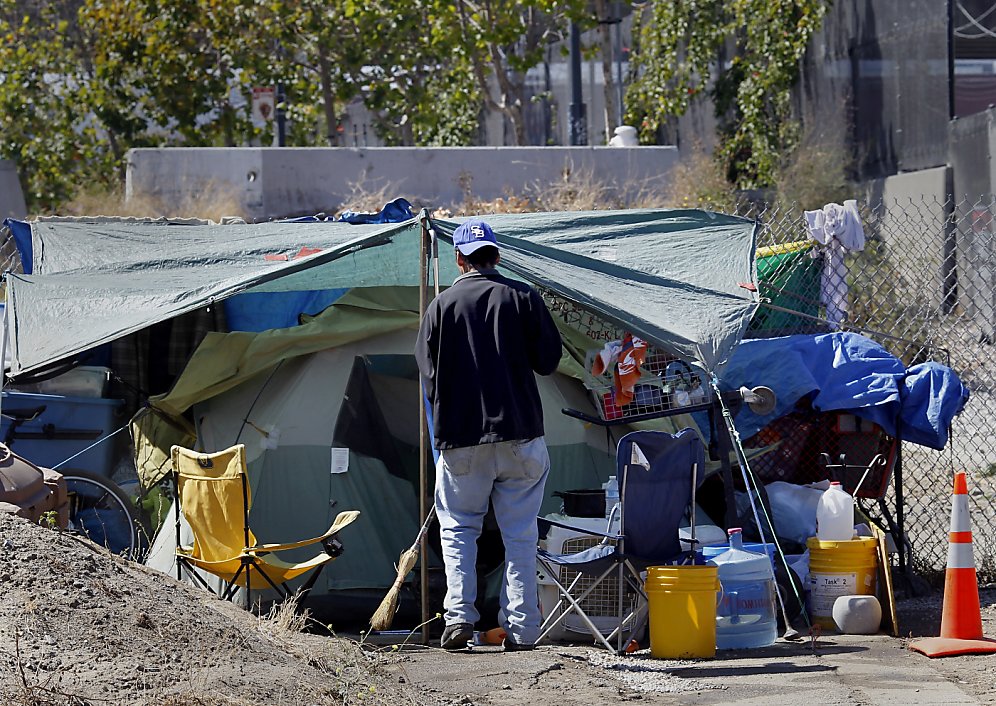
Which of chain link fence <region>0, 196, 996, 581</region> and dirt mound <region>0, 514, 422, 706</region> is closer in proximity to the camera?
dirt mound <region>0, 514, 422, 706</region>

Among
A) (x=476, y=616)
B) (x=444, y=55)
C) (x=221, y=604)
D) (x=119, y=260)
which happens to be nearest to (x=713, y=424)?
(x=476, y=616)

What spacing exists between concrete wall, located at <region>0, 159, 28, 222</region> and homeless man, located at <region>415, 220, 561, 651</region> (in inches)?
503

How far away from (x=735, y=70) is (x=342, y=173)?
22.8 ft

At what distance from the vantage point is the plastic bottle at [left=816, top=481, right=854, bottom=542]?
685 centimetres

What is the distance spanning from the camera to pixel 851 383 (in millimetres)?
7469

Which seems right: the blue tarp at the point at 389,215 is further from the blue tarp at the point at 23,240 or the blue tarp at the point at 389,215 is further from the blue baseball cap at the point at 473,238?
the blue baseball cap at the point at 473,238

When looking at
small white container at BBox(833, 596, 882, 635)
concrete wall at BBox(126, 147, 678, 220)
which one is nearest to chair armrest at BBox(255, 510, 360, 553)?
small white container at BBox(833, 596, 882, 635)

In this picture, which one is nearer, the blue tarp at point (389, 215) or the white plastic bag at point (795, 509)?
the white plastic bag at point (795, 509)

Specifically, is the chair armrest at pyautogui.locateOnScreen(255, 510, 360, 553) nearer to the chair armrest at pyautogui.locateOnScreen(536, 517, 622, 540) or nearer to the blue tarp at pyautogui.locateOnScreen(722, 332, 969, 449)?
the chair armrest at pyautogui.locateOnScreen(536, 517, 622, 540)

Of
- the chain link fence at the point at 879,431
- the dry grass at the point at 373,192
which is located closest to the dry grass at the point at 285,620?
the chain link fence at the point at 879,431

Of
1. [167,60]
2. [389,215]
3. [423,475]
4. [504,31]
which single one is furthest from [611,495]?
[167,60]

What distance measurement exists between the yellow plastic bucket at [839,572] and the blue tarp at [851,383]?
0.85m

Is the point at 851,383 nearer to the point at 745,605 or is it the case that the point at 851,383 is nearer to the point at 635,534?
the point at 745,605

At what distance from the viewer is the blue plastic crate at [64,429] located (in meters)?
7.69
